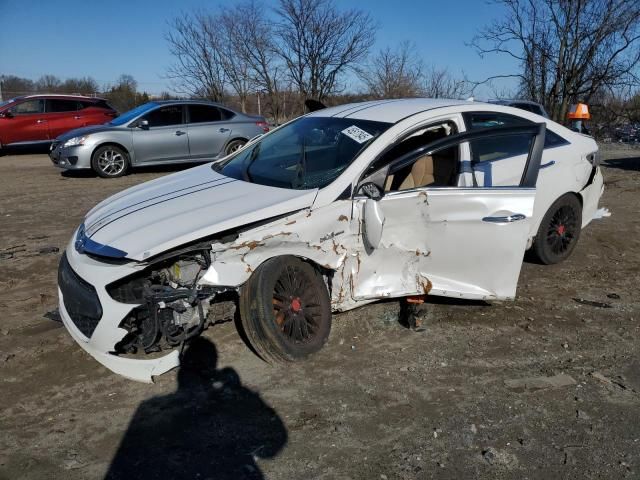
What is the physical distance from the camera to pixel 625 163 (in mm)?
12695

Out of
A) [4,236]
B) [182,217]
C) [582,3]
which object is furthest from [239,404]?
[582,3]

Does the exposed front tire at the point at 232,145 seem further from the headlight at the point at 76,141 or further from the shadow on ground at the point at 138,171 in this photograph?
the headlight at the point at 76,141

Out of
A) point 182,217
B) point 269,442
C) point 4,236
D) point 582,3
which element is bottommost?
point 269,442

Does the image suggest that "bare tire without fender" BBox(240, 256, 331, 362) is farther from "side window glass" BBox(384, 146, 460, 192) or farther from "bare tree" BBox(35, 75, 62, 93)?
"bare tree" BBox(35, 75, 62, 93)

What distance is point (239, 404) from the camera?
10.2 feet

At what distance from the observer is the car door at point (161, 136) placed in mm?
10938

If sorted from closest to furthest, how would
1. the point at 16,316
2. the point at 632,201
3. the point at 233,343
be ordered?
the point at 233,343, the point at 16,316, the point at 632,201

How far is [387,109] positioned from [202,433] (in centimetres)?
272

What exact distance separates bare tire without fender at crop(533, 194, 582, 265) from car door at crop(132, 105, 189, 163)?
812 centimetres

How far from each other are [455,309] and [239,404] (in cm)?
204

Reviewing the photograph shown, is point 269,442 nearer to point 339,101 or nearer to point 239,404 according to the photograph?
point 239,404

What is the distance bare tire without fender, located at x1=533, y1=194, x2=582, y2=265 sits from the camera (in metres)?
4.96

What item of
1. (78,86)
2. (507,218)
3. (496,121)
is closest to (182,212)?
(507,218)

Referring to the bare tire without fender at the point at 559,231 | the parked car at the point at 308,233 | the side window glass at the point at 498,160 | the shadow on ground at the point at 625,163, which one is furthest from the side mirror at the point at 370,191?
the shadow on ground at the point at 625,163
